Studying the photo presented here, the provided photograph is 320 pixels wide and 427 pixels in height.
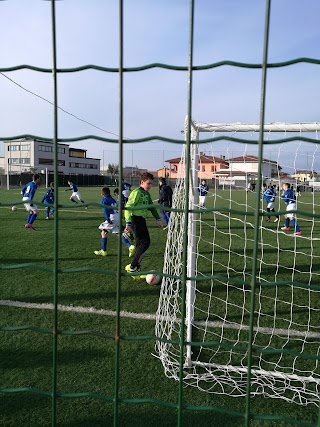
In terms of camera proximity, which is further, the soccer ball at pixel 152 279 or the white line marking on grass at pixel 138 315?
the soccer ball at pixel 152 279

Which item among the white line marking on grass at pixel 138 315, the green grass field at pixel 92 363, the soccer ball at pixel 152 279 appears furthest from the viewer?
the soccer ball at pixel 152 279

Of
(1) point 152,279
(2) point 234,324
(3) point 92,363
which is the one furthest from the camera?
(1) point 152,279

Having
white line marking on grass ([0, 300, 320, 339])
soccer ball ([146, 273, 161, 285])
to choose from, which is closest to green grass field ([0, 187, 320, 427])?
white line marking on grass ([0, 300, 320, 339])

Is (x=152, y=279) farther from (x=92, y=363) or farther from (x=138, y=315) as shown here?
(x=92, y=363)

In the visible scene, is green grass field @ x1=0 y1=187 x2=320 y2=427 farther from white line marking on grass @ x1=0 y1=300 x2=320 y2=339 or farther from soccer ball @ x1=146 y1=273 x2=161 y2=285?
soccer ball @ x1=146 y1=273 x2=161 y2=285

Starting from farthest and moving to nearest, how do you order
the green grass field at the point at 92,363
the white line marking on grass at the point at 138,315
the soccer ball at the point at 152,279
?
the soccer ball at the point at 152,279 → the white line marking on grass at the point at 138,315 → the green grass field at the point at 92,363

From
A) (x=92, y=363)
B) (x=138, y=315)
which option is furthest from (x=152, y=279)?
(x=92, y=363)

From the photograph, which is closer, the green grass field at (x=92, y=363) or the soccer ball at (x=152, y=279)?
the green grass field at (x=92, y=363)

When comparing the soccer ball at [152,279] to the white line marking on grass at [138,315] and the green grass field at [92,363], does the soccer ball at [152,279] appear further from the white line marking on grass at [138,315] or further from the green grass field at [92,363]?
the white line marking on grass at [138,315]

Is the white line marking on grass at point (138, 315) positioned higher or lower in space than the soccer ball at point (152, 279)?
lower

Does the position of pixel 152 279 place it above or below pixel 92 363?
above

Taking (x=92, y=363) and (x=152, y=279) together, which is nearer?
(x=92, y=363)

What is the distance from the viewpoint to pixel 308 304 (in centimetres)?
524

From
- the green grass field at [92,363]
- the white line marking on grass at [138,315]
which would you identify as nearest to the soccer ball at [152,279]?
the green grass field at [92,363]
